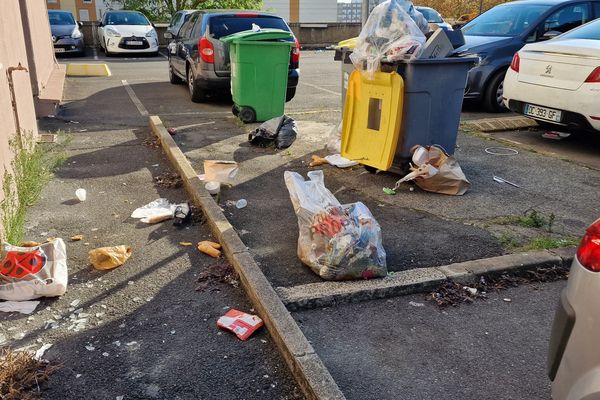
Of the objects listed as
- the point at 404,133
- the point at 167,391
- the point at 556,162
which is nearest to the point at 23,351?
the point at 167,391

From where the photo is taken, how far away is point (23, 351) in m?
2.99

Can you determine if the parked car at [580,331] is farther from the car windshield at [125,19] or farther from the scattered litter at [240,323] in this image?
the car windshield at [125,19]

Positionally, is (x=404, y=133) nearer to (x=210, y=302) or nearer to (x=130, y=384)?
(x=210, y=302)

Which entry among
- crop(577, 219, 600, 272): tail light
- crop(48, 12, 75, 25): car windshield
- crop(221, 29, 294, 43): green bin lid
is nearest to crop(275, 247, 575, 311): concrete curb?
crop(577, 219, 600, 272): tail light

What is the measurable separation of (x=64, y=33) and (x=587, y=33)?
58.0 feet

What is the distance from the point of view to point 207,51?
31.1 ft

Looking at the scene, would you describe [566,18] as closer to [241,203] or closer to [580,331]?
[241,203]

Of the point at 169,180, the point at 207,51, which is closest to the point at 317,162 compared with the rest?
the point at 169,180

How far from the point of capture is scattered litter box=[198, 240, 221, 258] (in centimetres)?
419

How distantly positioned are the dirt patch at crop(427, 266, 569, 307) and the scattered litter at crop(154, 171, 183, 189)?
3.20 metres

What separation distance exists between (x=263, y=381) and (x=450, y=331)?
1.21m

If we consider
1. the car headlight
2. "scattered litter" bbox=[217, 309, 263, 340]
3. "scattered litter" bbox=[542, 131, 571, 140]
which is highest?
the car headlight

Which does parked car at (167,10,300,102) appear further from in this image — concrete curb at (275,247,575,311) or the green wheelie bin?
concrete curb at (275,247,575,311)

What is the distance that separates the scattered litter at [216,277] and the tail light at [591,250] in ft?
7.73
